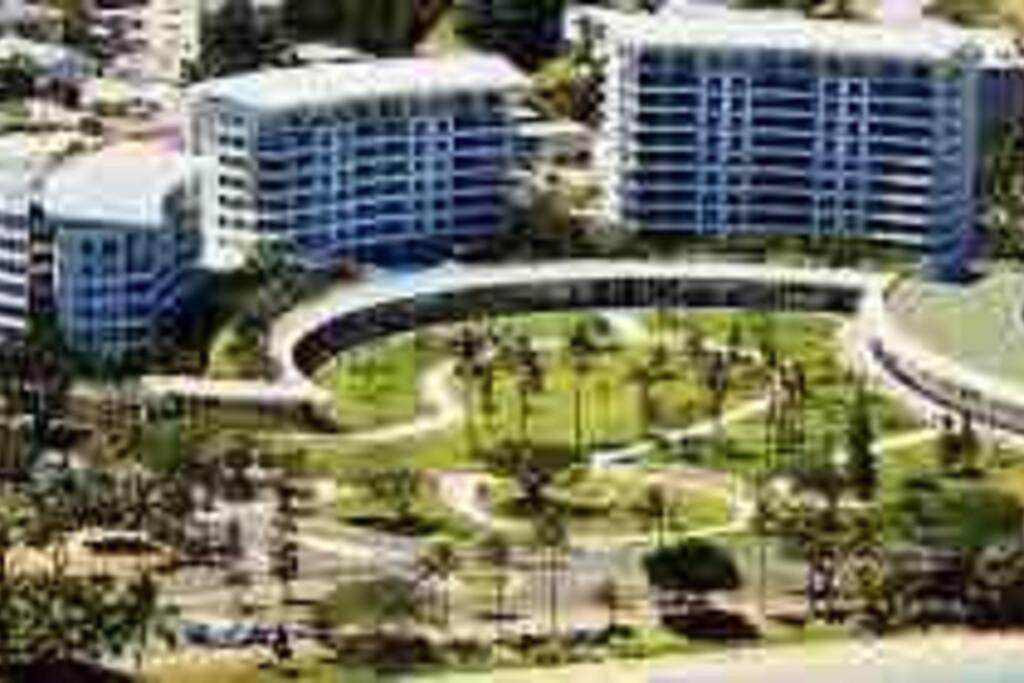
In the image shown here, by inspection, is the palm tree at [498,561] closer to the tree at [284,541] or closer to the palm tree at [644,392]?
the tree at [284,541]

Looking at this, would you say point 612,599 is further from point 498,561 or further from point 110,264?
point 110,264

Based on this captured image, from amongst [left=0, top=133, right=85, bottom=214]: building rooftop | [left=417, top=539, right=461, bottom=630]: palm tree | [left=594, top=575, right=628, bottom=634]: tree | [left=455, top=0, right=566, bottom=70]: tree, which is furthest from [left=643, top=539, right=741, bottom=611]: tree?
[left=455, top=0, right=566, bottom=70]: tree

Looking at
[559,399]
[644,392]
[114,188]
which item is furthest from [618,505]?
[114,188]

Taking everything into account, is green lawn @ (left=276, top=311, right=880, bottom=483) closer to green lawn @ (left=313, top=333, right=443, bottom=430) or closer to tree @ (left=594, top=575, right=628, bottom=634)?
green lawn @ (left=313, top=333, right=443, bottom=430)

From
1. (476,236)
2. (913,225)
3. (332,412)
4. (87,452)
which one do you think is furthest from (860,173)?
(87,452)

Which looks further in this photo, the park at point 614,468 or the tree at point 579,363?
the tree at point 579,363

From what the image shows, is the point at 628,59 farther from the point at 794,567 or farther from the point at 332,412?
the point at 794,567

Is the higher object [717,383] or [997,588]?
[717,383]

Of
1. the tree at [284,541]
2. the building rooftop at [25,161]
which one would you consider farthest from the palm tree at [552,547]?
the building rooftop at [25,161]
